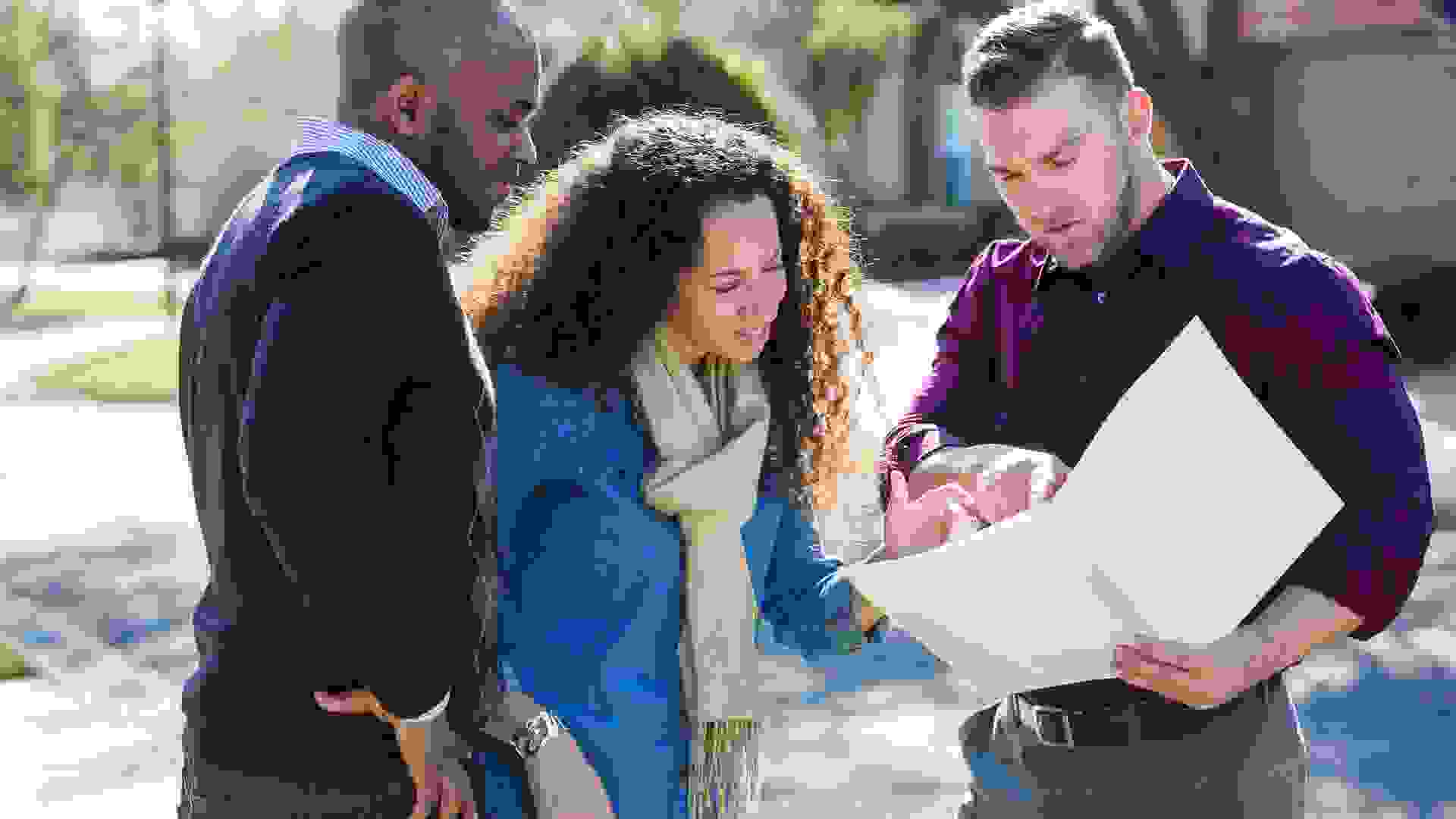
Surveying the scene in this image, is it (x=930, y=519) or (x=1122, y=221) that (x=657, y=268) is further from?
(x=1122, y=221)

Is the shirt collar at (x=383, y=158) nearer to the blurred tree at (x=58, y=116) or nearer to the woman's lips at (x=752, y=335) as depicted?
the woman's lips at (x=752, y=335)

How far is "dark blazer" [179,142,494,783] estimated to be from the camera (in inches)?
88.4

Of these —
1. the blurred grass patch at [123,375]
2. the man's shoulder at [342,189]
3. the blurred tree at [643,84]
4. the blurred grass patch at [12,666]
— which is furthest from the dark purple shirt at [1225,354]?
the blurred grass patch at [123,375]

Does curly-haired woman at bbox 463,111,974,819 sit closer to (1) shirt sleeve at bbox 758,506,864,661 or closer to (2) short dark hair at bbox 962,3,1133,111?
(1) shirt sleeve at bbox 758,506,864,661

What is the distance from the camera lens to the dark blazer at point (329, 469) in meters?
2.25

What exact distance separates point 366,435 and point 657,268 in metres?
0.63

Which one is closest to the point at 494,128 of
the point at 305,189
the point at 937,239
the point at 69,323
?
the point at 305,189

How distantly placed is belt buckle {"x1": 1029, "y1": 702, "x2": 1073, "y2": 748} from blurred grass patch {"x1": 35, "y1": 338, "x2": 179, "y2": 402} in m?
14.1

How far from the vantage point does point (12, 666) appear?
730 centimetres

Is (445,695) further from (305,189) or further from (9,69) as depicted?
(9,69)

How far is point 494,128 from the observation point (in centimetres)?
249

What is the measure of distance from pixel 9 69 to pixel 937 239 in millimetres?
14819

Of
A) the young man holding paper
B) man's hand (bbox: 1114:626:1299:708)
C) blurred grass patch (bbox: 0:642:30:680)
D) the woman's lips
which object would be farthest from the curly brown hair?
blurred grass patch (bbox: 0:642:30:680)

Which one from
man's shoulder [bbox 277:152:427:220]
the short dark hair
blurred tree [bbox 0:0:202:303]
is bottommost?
blurred tree [bbox 0:0:202:303]
